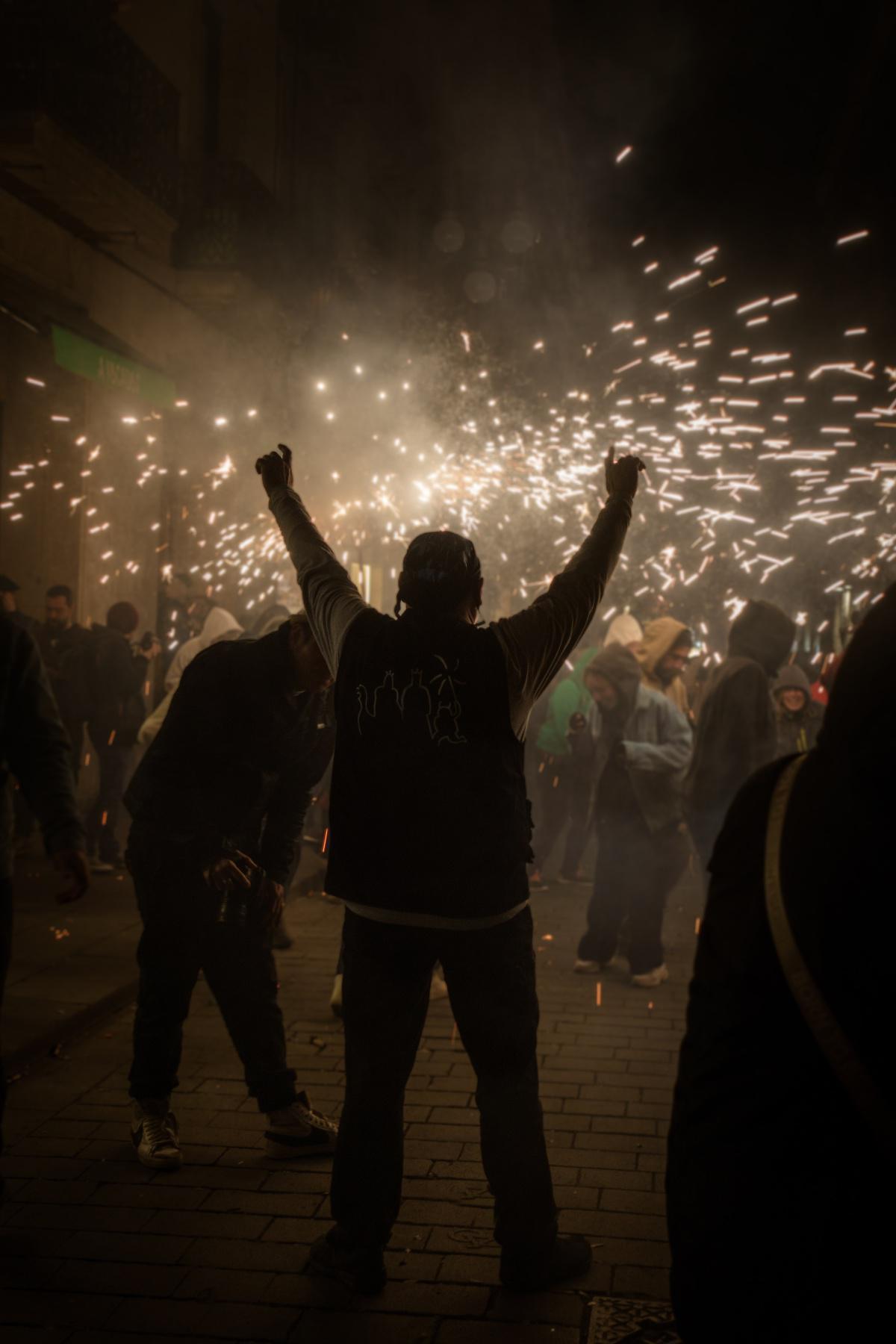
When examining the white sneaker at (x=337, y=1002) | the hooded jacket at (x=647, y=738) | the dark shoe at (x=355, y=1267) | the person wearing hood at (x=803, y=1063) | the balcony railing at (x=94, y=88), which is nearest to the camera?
the person wearing hood at (x=803, y=1063)

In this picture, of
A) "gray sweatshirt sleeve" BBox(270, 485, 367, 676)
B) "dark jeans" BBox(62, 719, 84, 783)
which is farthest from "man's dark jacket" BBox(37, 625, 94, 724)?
"gray sweatshirt sleeve" BBox(270, 485, 367, 676)

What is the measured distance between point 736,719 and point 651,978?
5.02 ft

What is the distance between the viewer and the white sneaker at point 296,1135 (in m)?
4.61

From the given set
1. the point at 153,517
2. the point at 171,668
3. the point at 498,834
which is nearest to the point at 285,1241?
the point at 498,834

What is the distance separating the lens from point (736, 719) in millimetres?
7070

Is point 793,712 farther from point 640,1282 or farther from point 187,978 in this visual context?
point 640,1282

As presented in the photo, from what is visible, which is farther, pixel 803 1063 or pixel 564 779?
pixel 564 779

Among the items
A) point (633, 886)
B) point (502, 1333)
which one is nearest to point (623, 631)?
point (633, 886)

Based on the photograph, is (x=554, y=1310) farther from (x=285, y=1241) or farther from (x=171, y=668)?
(x=171, y=668)

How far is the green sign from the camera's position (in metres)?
13.3

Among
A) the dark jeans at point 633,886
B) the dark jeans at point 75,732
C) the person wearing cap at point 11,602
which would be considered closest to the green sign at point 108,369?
the person wearing cap at point 11,602

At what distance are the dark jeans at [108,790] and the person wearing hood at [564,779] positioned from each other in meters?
3.30

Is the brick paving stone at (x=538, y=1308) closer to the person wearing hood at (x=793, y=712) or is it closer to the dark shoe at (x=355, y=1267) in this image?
the dark shoe at (x=355, y=1267)

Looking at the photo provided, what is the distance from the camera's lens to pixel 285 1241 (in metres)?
3.89
